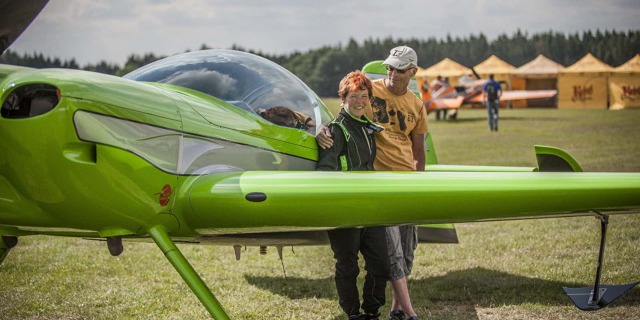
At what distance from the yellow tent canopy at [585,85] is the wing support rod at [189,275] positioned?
41195mm

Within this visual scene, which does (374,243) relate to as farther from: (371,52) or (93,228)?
(371,52)

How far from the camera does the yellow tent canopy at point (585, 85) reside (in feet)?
141

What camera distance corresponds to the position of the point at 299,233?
5.07m

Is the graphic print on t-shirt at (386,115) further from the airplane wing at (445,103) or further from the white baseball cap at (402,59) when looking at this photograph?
the airplane wing at (445,103)

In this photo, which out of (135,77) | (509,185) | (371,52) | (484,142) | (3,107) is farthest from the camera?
(371,52)

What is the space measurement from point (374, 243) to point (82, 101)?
1975 millimetres

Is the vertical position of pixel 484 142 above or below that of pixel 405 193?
below

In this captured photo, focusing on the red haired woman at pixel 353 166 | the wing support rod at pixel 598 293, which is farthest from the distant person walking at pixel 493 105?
the red haired woman at pixel 353 166

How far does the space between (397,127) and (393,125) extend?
0.03 metres

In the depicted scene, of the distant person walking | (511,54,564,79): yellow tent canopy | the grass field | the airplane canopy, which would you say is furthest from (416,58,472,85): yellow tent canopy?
the airplane canopy

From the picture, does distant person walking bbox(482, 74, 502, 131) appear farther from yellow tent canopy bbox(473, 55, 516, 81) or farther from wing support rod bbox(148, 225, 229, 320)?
wing support rod bbox(148, 225, 229, 320)

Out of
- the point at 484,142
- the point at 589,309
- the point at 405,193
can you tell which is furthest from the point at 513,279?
the point at 484,142

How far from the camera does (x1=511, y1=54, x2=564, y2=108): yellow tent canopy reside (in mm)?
48844

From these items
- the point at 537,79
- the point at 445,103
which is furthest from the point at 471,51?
the point at 445,103
